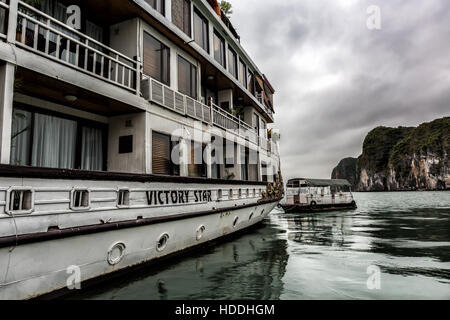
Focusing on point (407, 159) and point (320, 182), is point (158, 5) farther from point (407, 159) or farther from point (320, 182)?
point (407, 159)

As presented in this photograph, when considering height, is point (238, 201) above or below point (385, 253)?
above

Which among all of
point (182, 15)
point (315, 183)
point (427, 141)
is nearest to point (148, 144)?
point (182, 15)

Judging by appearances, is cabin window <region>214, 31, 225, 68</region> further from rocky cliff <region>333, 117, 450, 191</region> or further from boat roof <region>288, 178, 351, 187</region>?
rocky cliff <region>333, 117, 450, 191</region>

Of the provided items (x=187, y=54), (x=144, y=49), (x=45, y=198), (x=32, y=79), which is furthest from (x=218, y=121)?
(x=45, y=198)

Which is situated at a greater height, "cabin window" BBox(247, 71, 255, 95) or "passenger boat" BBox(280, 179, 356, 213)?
"cabin window" BBox(247, 71, 255, 95)

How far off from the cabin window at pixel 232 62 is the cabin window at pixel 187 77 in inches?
154

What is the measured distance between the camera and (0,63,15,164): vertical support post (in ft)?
13.8

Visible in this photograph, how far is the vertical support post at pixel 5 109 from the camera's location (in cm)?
419

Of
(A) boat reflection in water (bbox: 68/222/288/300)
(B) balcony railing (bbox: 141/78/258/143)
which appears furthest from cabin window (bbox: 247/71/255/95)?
(A) boat reflection in water (bbox: 68/222/288/300)

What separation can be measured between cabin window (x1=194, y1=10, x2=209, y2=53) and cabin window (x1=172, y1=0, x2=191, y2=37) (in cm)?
61

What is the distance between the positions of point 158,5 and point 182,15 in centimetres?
121
